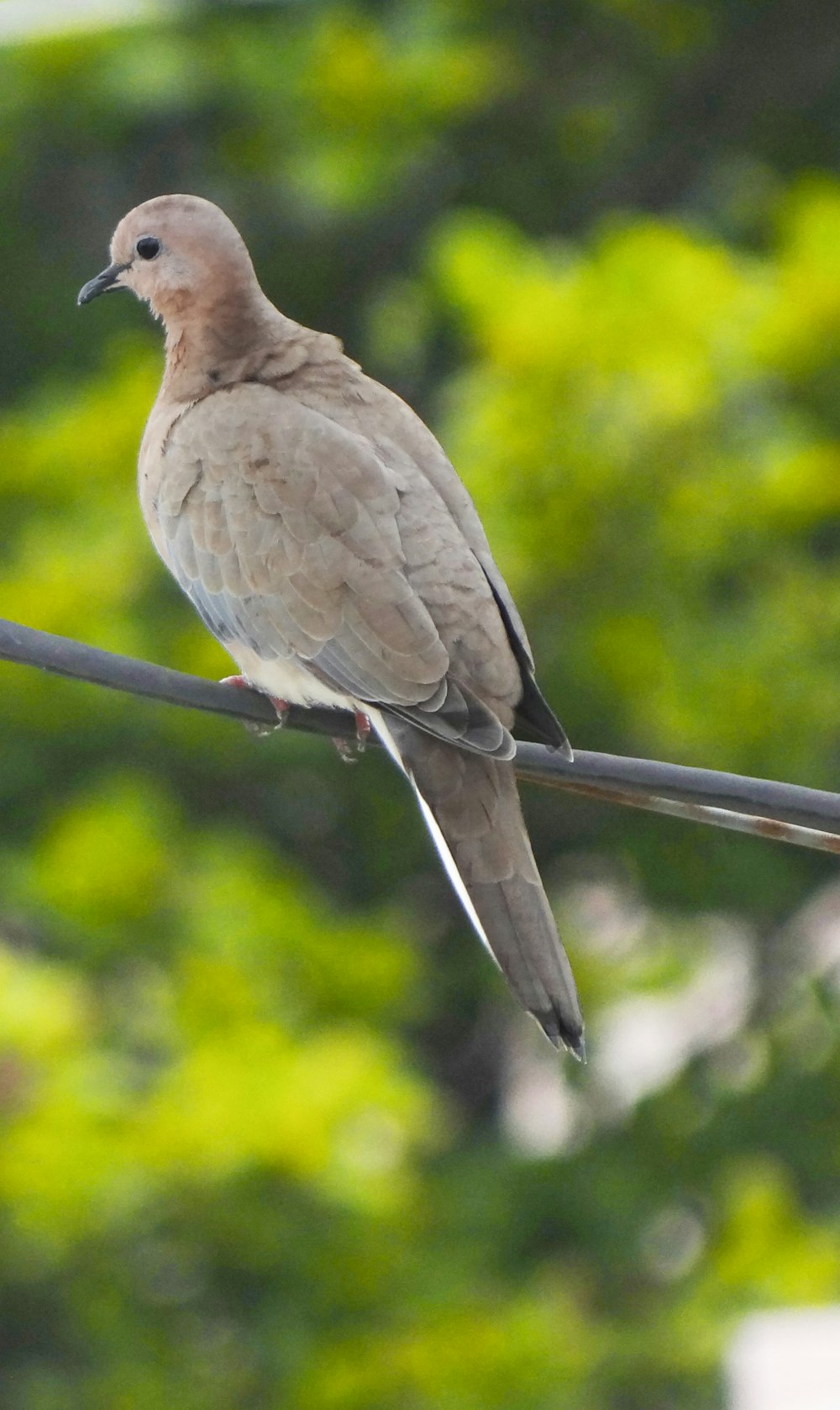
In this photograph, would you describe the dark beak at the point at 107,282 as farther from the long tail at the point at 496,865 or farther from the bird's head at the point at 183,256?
the long tail at the point at 496,865

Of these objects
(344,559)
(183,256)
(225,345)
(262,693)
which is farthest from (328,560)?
(183,256)

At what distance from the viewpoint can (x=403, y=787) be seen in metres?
7.28

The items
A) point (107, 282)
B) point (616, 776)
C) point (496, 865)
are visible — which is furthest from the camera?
point (107, 282)

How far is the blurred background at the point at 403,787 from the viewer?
5660mm

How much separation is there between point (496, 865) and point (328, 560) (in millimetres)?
689

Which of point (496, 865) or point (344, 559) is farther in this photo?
point (344, 559)

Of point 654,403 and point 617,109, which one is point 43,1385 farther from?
point 617,109

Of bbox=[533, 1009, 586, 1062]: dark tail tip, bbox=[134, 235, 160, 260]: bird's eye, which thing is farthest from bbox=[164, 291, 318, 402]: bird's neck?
bbox=[533, 1009, 586, 1062]: dark tail tip

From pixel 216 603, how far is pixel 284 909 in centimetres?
233

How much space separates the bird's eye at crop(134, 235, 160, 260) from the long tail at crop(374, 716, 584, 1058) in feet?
4.40

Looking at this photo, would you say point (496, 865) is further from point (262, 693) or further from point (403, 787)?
point (403, 787)

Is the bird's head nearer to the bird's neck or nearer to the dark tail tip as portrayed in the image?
the bird's neck

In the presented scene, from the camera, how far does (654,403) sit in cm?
565

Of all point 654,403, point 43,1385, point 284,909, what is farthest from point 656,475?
point 43,1385
